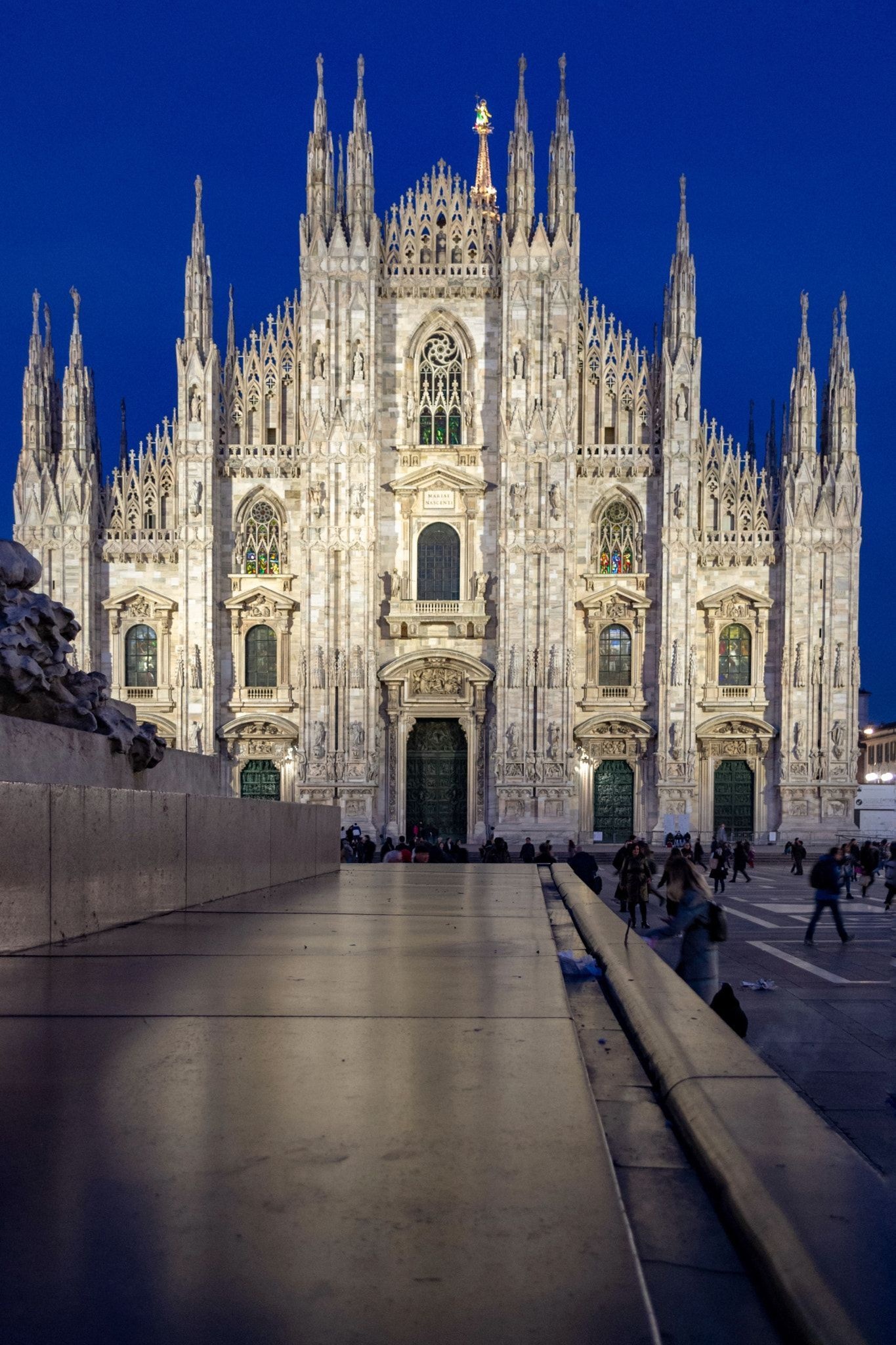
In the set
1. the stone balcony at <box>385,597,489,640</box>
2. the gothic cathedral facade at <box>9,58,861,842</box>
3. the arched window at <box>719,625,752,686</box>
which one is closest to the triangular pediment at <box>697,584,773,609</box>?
the gothic cathedral facade at <box>9,58,861,842</box>

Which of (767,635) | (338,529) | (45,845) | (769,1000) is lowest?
(769,1000)

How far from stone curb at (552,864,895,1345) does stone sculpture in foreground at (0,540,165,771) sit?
13.6 feet

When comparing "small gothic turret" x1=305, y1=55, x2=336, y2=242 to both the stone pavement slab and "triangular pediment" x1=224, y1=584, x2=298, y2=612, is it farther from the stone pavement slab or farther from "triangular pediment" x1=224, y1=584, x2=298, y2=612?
the stone pavement slab

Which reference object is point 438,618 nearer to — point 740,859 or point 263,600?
point 263,600

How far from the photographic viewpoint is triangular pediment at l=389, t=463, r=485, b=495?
104ft

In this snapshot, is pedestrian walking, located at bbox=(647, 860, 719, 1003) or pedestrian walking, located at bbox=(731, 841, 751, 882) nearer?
pedestrian walking, located at bbox=(647, 860, 719, 1003)

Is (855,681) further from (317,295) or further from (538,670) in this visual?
(317,295)

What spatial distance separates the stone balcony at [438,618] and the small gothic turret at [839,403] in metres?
11.4

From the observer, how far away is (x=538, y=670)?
1219 inches

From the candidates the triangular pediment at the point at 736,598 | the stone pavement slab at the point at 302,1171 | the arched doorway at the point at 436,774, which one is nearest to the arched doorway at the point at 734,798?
the triangular pediment at the point at 736,598

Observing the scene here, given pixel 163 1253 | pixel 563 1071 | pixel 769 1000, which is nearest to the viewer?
pixel 163 1253

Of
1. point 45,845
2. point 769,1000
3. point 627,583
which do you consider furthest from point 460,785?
point 45,845

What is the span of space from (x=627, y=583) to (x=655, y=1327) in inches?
1217

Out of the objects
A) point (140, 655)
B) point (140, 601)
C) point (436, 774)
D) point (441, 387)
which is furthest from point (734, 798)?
point (140, 601)
